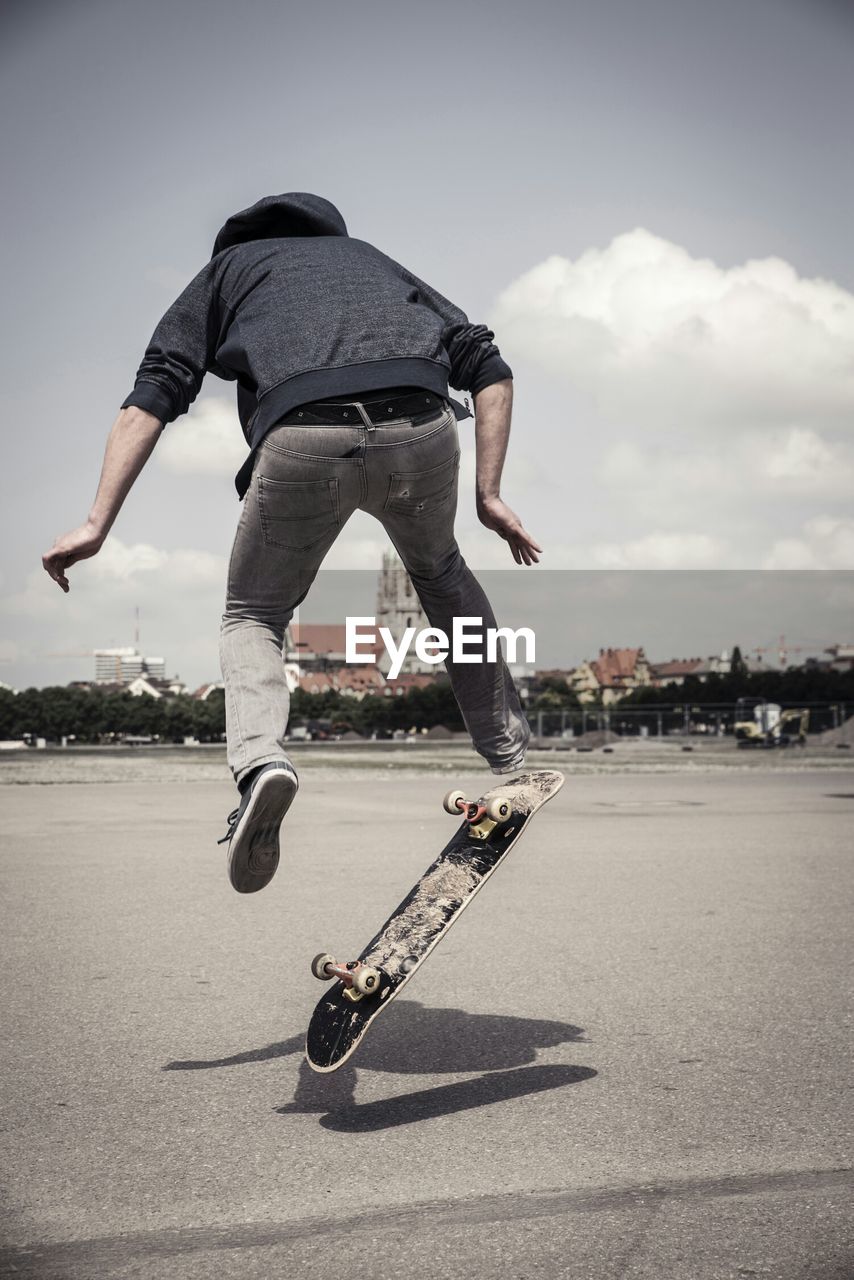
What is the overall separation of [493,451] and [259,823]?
1149mm

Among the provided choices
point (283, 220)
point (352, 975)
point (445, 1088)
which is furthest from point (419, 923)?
point (283, 220)

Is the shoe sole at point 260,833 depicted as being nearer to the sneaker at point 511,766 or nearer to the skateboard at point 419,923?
the skateboard at point 419,923

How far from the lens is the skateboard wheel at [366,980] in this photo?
9.80ft

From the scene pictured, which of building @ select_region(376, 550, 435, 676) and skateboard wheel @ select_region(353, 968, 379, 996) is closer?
skateboard wheel @ select_region(353, 968, 379, 996)

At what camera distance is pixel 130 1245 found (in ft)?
6.98

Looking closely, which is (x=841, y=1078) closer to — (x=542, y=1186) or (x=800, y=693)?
(x=542, y=1186)

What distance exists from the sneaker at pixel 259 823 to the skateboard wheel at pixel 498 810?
0.62 m

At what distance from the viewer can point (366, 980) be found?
299cm

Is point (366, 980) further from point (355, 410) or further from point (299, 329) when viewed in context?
point (299, 329)

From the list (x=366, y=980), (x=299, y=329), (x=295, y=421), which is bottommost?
(x=366, y=980)

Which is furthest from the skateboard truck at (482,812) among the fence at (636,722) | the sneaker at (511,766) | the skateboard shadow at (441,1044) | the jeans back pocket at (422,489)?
the fence at (636,722)

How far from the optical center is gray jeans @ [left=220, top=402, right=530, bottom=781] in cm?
289

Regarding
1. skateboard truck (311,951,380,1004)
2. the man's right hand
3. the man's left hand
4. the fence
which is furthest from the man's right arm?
the fence

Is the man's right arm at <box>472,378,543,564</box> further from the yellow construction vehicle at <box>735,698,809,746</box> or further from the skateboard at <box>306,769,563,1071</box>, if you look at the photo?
the yellow construction vehicle at <box>735,698,809,746</box>
